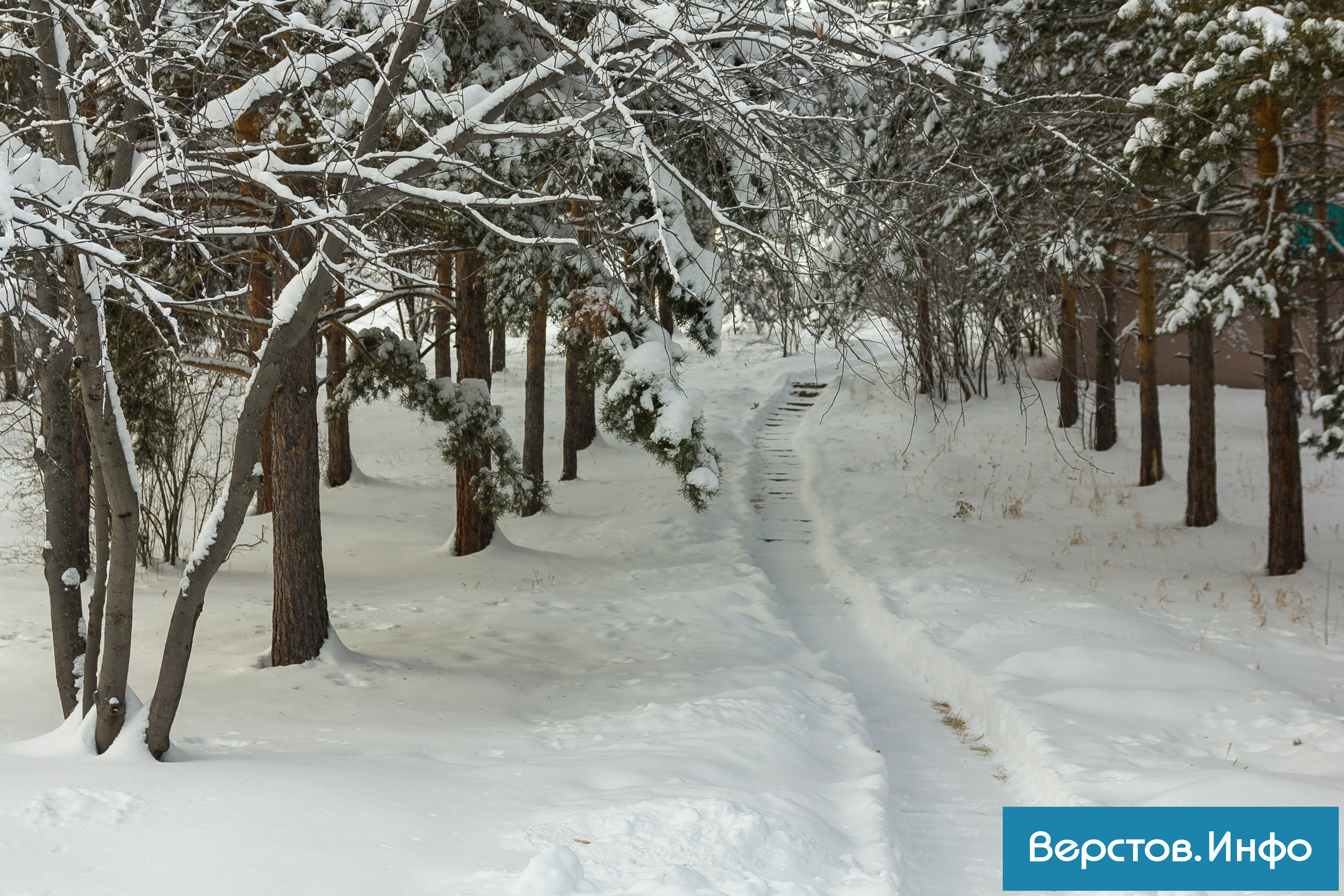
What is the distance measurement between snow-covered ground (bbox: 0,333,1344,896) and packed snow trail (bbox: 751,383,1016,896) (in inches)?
1.1

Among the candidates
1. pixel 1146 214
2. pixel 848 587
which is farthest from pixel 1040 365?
pixel 848 587

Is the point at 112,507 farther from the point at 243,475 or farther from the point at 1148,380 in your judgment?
the point at 1148,380

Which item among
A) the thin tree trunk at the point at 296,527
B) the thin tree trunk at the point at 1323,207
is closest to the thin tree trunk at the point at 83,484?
the thin tree trunk at the point at 296,527

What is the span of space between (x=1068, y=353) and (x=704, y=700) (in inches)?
136

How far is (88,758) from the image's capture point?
4445 millimetres

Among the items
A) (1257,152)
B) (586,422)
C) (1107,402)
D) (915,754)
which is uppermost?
(1257,152)

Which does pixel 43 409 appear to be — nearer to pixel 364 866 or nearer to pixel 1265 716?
pixel 364 866

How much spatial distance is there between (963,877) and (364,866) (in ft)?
8.75

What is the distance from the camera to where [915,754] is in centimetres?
626

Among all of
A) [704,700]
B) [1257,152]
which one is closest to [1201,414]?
[1257,152]

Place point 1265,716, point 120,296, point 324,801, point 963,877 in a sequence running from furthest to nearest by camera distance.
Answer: point 120,296
point 1265,716
point 963,877
point 324,801

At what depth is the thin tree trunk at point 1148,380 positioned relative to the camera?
14.2m

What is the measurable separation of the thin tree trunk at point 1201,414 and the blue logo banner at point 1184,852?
9085 millimetres

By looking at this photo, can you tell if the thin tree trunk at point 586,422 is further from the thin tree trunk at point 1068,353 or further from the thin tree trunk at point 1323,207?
the thin tree trunk at point 1323,207
